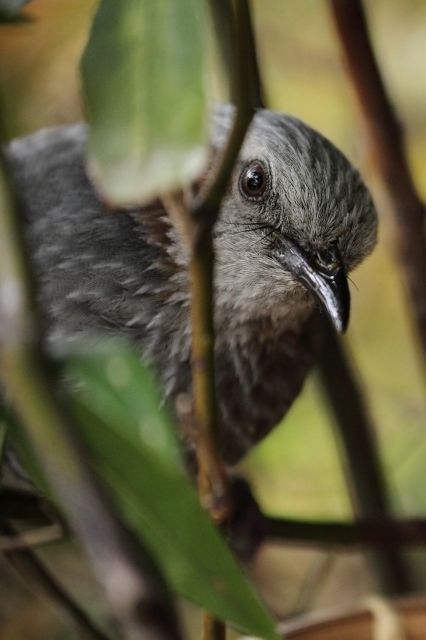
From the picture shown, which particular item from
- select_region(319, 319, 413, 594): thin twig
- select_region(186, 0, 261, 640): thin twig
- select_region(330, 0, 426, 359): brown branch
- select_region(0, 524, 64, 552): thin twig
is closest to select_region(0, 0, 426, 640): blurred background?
select_region(319, 319, 413, 594): thin twig

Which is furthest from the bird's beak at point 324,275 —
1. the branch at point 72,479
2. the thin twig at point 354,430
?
the branch at point 72,479

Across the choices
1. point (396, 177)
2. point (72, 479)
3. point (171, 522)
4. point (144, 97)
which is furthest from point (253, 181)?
point (72, 479)

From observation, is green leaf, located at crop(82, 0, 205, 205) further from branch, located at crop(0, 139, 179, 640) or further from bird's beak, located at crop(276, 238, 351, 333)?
bird's beak, located at crop(276, 238, 351, 333)

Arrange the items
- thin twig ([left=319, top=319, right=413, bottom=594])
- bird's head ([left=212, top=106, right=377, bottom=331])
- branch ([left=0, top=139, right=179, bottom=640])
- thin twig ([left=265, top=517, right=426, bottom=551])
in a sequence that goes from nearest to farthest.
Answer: branch ([left=0, top=139, right=179, bottom=640]) < thin twig ([left=265, top=517, right=426, bottom=551]) < bird's head ([left=212, top=106, right=377, bottom=331]) < thin twig ([left=319, top=319, right=413, bottom=594])

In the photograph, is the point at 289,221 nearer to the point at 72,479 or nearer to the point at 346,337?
the point at 346,337

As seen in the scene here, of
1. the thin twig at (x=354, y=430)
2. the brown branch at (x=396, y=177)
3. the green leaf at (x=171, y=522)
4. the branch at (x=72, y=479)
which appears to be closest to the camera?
the branch at (x=72, y=479)

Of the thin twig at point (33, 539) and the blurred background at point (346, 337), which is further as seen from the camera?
the blurred background at point (346, 337)

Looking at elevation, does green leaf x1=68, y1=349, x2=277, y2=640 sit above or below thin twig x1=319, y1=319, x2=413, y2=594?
above

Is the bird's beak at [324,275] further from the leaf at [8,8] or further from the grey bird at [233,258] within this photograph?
the leaf at [8,8]
